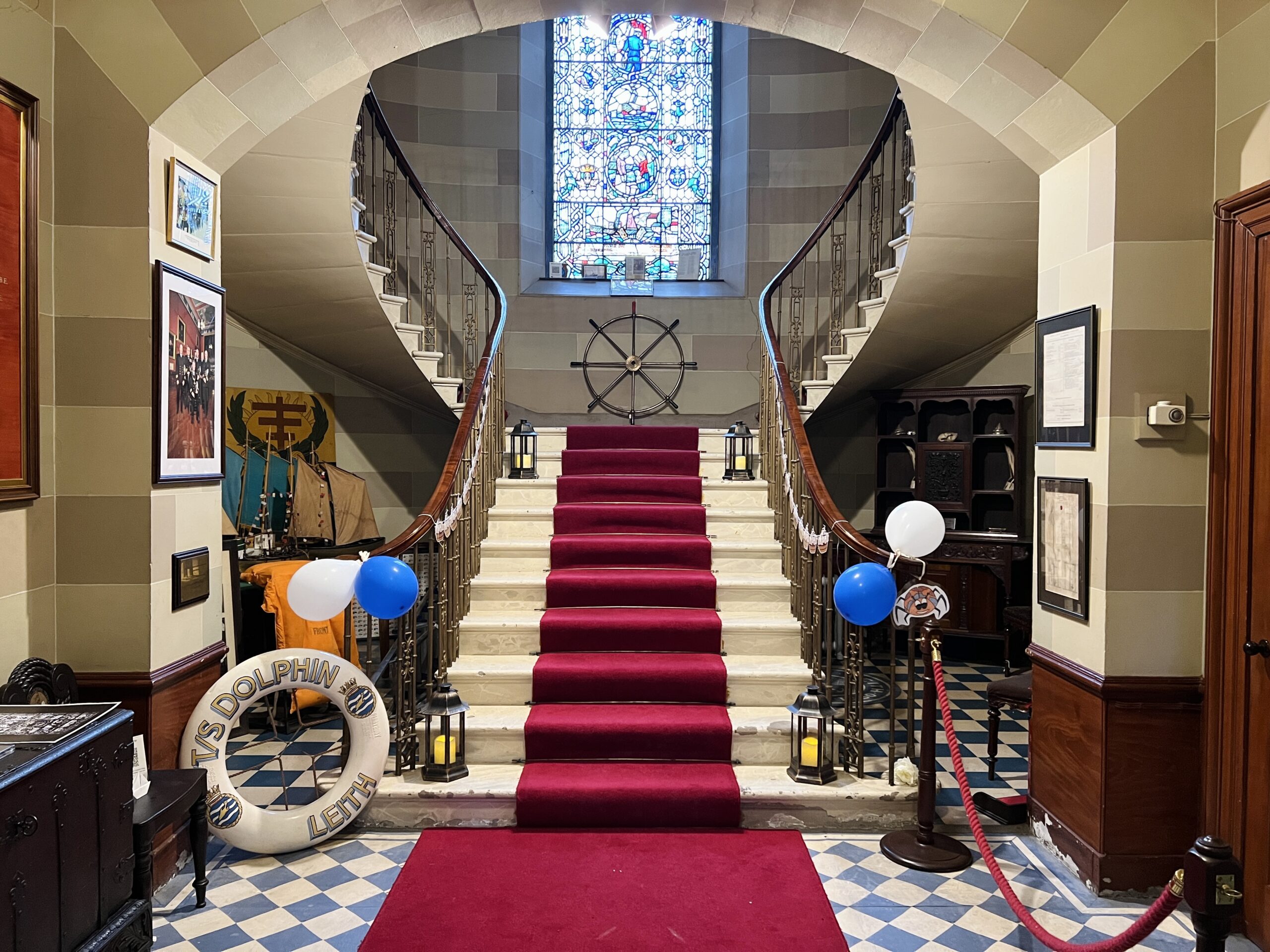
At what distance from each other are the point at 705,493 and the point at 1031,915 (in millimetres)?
3387

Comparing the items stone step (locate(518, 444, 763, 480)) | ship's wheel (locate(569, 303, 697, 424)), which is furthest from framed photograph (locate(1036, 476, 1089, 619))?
ship's wheel (locate(569, 303, 697, 424))

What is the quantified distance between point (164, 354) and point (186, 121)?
83 cm

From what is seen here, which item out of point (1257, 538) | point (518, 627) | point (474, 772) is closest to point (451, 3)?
point (518, 627)

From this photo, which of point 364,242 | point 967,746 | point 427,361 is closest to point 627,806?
point 967,746

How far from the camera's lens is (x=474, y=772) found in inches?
146

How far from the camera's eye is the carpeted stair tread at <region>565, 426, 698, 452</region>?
6434 millimetres

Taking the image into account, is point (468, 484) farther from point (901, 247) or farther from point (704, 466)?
point (901, 247)

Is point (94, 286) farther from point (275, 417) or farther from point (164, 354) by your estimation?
point (275, 417)

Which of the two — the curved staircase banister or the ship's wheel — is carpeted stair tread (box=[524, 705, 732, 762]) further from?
the ship's wheel

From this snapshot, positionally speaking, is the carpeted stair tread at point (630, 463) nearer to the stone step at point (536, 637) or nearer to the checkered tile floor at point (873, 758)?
the stone step at point (536, 637)

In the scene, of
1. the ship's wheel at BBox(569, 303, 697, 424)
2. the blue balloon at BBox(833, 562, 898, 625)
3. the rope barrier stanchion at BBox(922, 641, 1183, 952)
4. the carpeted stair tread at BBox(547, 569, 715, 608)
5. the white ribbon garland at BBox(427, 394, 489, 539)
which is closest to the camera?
the rope barrier stanchion at BBox(922, 641, 1183, 952)

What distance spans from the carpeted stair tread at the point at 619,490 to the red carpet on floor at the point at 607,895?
253 centimetres

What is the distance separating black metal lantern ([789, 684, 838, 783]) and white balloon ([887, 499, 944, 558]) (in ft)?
2.45

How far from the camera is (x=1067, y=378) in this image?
10.5ft
